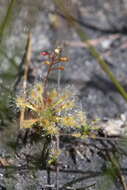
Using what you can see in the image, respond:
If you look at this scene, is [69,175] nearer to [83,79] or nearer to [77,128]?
[77,128]

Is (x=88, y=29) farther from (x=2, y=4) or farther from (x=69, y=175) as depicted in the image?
(x=69, y=175)

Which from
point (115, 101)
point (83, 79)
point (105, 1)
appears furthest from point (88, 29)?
point (115, 101)

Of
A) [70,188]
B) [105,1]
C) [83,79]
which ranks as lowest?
[70,188]

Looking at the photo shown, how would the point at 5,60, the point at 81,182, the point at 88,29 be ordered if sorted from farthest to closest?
the point at 88,29 → the point at 5,60 → the point at 81,182

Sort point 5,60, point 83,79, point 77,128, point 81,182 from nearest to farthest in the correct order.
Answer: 1. point 81,182
2. point 77,128
3. point 5,60
4. point 83,79

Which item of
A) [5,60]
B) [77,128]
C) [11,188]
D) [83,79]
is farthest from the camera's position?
[83,79]

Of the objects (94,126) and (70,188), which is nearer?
(70,188)

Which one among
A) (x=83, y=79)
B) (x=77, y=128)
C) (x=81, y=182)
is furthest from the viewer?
(x=83, y=79)

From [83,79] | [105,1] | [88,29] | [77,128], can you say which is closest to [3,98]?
[77,128]

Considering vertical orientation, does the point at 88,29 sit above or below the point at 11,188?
above
